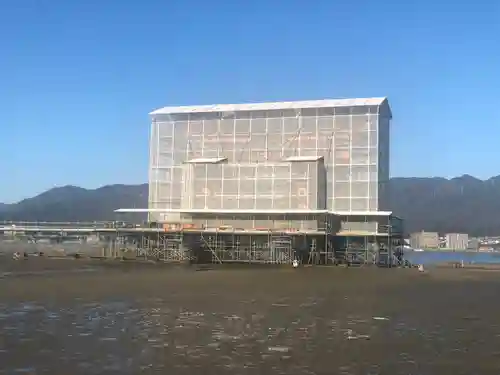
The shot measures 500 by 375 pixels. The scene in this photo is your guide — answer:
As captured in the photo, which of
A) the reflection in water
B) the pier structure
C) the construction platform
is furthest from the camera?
the pier structure

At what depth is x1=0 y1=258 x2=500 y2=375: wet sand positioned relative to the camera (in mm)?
14891

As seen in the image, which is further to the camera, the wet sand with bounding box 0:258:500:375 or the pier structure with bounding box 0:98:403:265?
the pier structure with bounding box 0:98:403:265

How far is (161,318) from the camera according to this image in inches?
884

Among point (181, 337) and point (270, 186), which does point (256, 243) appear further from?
point (181, 337)

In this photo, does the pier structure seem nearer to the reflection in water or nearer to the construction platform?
the construction platform

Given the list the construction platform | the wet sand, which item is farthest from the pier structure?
the wet sand

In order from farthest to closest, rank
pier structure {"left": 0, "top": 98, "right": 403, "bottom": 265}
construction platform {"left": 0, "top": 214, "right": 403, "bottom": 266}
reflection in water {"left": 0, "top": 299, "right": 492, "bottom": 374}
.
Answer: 1. pier structure {"left": 0, "top": 98, "right": 403, "bottom": 265}
2. construction platform {"left": 0, "top": 214, "right": 403, "bottom": 266}
3. reflection in water {"left": 0, "top": 299, "right": 492, "bottom": 374}

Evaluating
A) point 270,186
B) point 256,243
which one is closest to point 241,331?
point 256,243

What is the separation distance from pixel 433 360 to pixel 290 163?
5882 cm

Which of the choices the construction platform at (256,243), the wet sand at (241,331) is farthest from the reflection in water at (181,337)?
the construction platform at (256,243)

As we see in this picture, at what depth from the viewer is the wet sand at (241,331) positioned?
14891 mm

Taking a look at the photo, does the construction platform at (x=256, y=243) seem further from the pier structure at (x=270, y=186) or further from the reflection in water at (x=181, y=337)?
the reflection in water at (x=181, y=337)

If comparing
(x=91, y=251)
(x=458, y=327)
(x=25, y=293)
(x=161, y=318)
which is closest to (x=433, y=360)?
(x=458, y=327)

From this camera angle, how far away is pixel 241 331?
782 inches
